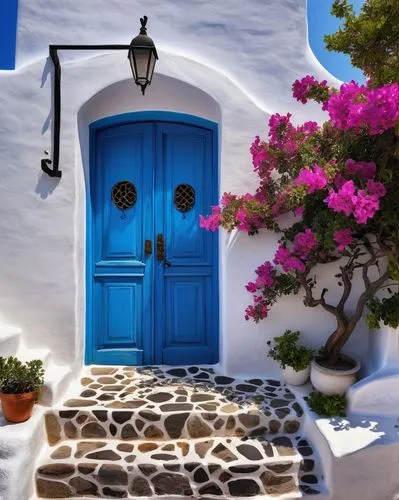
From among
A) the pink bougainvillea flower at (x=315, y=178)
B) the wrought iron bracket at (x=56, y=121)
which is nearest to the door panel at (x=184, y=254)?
the wrought iron bracket at (x=56, y=121)

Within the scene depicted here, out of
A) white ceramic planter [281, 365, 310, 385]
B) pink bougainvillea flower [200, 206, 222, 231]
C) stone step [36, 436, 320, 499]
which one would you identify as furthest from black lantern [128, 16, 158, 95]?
stone step [36, 436, 320, 499]

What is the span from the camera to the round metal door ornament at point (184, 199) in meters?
3.93

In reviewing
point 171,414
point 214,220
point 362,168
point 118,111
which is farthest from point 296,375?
point 118,111

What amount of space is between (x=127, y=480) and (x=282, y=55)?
417 centimetres

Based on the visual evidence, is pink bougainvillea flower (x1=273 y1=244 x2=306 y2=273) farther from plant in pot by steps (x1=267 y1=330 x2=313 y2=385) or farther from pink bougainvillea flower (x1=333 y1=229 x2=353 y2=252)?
plant in pot by steps (x1=267 y1=330 x2=313 y2=385)

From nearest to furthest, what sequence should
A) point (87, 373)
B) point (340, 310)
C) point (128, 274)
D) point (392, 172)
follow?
point (392, 172) < point (340, 310) < point (87, 373) < point (128, 274)

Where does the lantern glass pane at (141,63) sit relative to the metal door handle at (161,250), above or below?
above

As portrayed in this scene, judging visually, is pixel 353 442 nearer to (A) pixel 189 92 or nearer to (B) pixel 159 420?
(B) pixel 159 420

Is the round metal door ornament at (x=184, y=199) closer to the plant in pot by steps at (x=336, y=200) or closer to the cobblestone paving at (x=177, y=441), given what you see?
the plant in pot by steps at (x=336, y=200)

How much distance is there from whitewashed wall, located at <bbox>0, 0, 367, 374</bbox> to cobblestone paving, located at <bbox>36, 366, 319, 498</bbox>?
0.51 metres

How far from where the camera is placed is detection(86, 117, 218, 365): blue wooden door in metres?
3.88

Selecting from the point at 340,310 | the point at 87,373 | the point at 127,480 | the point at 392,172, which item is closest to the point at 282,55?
the point at 392,172

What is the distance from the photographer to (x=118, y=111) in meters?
3.88

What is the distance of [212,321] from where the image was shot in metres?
3.92
